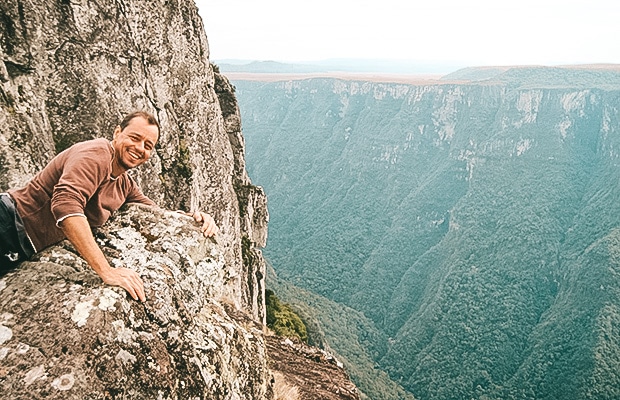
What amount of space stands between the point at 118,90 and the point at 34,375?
11.2 meters

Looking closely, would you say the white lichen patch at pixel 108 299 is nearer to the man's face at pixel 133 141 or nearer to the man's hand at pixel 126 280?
the man's hand at pixel 126 280

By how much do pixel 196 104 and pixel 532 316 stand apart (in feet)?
357

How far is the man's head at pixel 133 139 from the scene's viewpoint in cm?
491

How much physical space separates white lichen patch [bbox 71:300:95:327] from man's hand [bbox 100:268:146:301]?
26cm

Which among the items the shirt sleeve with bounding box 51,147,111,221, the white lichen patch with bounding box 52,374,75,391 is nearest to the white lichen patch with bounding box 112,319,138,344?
the white lichen patch with bounding box 52,374,75,391

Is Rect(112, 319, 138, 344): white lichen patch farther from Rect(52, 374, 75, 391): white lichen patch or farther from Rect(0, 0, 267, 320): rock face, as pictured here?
Rect(0, 0, 267, 320): rock face

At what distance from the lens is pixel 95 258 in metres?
4.25

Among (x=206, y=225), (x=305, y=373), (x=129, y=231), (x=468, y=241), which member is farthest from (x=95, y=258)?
(x=468, y=241)

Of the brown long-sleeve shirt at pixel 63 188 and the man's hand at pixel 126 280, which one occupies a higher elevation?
the brown long-sleeve shirt at pixel 63 188

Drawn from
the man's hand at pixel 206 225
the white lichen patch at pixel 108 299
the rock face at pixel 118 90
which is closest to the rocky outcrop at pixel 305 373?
the rock face at pixel 118 90

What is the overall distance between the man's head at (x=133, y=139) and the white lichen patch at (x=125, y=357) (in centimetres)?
198

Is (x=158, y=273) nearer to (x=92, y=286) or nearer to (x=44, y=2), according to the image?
(x=92, y=286)

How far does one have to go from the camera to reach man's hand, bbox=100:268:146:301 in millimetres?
4328

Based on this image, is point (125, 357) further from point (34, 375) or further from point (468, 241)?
point (468, 241)
